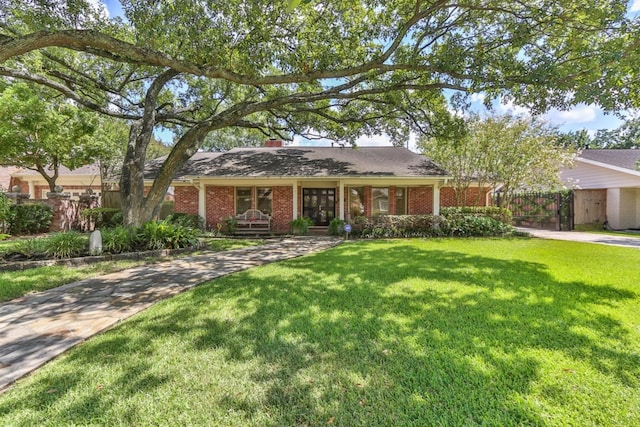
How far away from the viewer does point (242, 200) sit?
51.0ft

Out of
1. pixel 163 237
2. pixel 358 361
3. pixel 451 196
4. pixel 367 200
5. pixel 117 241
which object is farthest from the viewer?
pixel 451 196

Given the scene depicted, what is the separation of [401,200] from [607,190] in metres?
12.3

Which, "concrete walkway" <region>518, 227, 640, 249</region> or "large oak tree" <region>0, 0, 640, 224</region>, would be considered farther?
"concrete walkway" <region>518, 227, 640, 249</region>

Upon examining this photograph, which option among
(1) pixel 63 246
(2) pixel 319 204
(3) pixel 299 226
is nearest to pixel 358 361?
(1) pixel 63 246

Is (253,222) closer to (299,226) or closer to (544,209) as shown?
(299,226)

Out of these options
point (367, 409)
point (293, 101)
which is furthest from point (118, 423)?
point (293, 101)

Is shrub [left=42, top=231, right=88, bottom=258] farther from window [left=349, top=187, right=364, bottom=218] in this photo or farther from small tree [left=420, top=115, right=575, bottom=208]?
small tree [left=420, top=115, right=575, bottom=208]

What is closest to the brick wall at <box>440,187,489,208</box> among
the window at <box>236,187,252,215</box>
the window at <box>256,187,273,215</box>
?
the window at <box>256,187,273,215</box>

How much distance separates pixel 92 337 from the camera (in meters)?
3.53

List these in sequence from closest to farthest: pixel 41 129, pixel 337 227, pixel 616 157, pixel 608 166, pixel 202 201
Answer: pixel 41 129 → pixel 337 227 → pixel 202 201 → pixel 608 166 → pixel 616 157

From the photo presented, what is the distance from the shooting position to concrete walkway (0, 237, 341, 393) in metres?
3.19

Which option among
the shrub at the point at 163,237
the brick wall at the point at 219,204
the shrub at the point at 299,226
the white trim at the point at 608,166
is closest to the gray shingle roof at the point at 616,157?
the white trim at the point at 608,166

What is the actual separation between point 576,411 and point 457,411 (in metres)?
0.89

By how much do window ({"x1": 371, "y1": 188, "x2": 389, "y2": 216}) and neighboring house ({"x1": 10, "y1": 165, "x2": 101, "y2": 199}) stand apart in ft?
63.9
